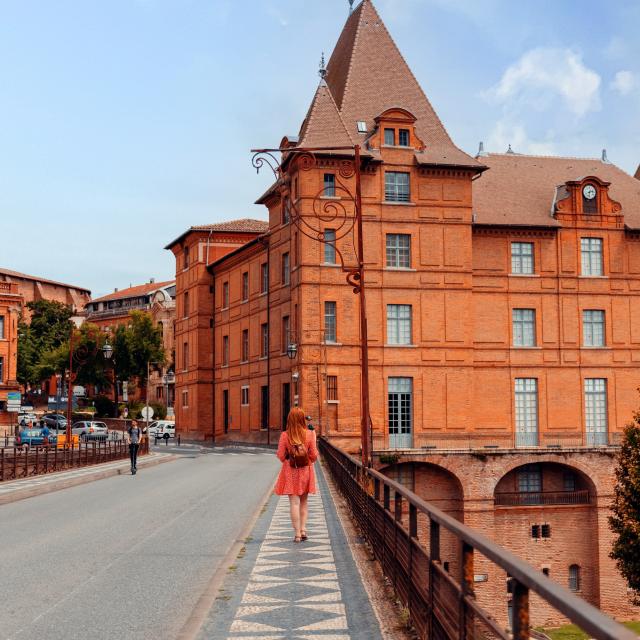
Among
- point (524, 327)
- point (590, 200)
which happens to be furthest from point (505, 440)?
point (590, 200)

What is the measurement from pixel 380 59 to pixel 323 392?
19.8 m

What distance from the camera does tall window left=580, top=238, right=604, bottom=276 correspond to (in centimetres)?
→ 5225

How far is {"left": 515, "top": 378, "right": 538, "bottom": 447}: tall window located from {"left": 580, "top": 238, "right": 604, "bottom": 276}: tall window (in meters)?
6.97

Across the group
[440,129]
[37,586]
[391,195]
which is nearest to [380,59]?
[440,129]

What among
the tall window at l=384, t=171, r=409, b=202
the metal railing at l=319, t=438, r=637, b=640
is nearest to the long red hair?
the metal railing at l=319, t=438, r=637, b=640

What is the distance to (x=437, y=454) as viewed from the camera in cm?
4316

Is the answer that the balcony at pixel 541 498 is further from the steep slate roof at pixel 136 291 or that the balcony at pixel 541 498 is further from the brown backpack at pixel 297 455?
the steep slate roof at pixel 136 291

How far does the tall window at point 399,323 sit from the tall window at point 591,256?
36.5ft

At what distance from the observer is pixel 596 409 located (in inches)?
2014

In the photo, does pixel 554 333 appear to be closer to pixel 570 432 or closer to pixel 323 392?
pixel 570 432

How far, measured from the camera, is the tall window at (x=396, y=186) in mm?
48344

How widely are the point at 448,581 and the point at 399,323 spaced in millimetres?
42625

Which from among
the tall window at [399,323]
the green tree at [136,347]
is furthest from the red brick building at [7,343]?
the tall window at [399,323]

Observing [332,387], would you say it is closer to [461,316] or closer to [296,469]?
[461,316]
